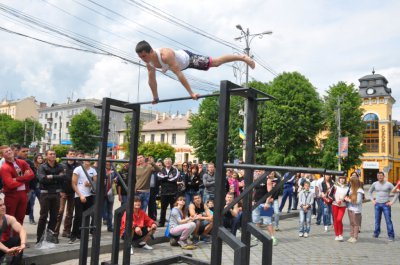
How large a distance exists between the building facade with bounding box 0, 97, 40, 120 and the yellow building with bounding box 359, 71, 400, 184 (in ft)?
248

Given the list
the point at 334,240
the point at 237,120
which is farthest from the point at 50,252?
the point at 237,120

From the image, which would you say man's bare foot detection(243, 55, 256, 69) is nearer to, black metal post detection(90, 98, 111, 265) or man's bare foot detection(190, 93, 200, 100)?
man's bare foot detection(190, 93, 200, 100)

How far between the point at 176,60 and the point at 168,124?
58803 millimetres

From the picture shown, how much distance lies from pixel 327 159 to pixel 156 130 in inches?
1346

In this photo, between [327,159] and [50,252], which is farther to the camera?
[327,159]

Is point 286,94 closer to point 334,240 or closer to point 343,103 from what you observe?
point 343,103

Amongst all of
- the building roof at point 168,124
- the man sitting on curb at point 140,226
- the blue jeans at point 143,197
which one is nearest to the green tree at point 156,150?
the building roof at point 168,124

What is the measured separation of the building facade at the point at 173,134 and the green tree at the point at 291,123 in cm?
2580

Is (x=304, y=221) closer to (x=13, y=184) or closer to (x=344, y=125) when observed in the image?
(x=13, y=184)

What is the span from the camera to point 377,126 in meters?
51.2

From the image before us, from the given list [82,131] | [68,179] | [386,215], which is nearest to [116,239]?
[68,179]

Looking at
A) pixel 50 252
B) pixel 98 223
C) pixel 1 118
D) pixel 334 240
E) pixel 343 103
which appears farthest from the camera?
pixel 1 118

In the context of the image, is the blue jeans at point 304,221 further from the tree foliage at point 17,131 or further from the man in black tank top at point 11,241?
the tree foliage at point 17,131

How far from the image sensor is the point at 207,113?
37875mm
